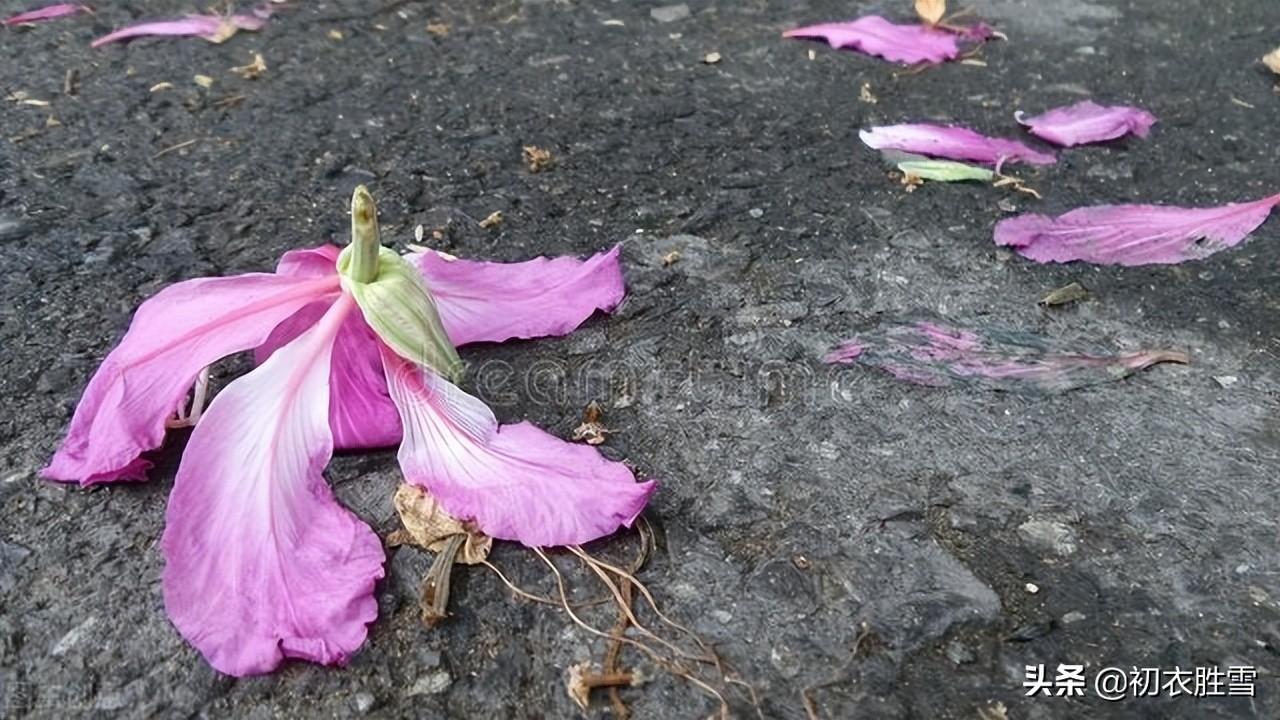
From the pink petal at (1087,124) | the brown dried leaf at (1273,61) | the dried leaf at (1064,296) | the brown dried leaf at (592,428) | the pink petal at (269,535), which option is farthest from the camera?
the brown dried leaf at (1273,61)

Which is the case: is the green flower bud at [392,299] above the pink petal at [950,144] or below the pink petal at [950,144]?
above

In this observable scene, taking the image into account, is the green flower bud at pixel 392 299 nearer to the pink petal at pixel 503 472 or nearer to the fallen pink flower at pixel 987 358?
the pink petal at pixel 503 472

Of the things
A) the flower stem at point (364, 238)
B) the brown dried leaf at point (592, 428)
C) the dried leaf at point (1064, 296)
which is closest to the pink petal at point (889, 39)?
the dried leaf at point (1064, 296)

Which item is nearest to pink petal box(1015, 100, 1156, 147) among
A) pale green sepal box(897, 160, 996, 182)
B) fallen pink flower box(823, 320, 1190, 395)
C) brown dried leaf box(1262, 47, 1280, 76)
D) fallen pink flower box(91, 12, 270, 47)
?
pale green sepal box(897, 160, 996, 182)

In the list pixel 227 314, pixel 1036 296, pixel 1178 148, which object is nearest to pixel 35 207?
pixel 227 314

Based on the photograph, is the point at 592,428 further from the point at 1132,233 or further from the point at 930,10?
the point at 930,10

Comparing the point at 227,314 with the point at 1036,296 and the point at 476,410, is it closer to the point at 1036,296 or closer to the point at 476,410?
the point at 476,410

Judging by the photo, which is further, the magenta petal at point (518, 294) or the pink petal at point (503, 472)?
the magenta petal at point (518, 294)
